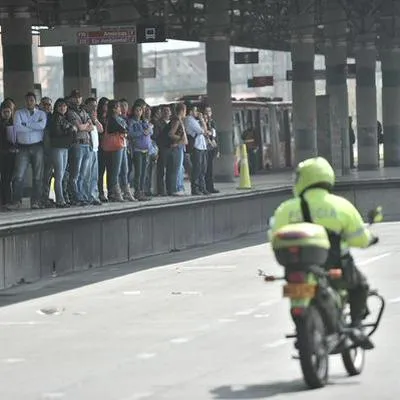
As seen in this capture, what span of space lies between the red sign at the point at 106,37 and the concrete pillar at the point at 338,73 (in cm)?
1238

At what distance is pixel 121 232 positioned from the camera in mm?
22000

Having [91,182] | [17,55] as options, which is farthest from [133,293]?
[17,55]

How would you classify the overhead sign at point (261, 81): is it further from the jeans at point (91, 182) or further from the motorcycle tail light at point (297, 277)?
the motorcycle tail light at point (297, 277)

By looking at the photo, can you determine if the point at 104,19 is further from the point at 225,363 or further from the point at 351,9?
the point at 225,363

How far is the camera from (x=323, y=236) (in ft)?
32.0

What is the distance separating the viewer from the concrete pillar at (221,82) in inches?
1726

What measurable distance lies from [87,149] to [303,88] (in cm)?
2889

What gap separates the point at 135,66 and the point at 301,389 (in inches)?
1330

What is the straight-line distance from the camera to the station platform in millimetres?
18766

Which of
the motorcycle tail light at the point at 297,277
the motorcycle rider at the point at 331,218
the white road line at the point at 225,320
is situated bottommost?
the white road line at the point at 225,320

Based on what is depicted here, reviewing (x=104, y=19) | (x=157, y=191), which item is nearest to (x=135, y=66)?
(x=104, y=19)

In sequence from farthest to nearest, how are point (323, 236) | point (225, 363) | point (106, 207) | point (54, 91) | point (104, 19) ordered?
point (54, 91), point (104, 19), point (106, 207), point (225, 363), point (323, 236)

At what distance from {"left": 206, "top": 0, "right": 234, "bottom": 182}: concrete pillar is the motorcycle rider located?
109 feet

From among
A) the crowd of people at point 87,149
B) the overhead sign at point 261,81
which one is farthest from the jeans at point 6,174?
the overhead sign at point 261,81
